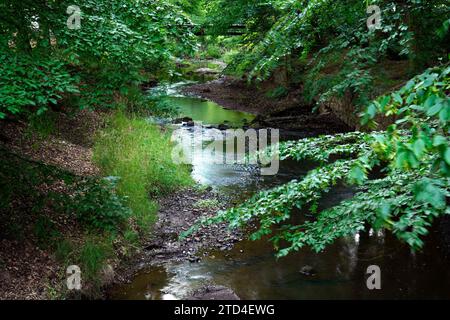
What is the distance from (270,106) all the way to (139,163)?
10824mm

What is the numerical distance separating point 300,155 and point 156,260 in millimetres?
3836

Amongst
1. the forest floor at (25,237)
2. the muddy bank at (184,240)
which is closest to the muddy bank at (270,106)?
the muddy bank at (184,240)

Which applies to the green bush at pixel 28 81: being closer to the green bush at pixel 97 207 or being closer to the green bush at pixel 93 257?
the green bush at pixel 97 207

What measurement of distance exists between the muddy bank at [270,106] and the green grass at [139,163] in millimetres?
5638

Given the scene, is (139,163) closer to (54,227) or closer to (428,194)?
(54,227)

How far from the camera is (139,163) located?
9453mm

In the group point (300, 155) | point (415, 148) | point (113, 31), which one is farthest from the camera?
point (113, 31)

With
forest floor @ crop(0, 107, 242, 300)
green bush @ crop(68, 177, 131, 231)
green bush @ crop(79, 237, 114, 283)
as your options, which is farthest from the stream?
green bush @ crop(68, 177, 131, 231)

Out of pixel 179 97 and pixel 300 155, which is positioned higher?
pixel 179 97

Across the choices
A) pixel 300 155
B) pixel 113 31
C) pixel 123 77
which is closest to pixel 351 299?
pixel 300 155

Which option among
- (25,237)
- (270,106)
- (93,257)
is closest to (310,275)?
(93,257)

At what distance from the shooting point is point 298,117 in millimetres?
16188

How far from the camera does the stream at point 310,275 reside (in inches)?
238
